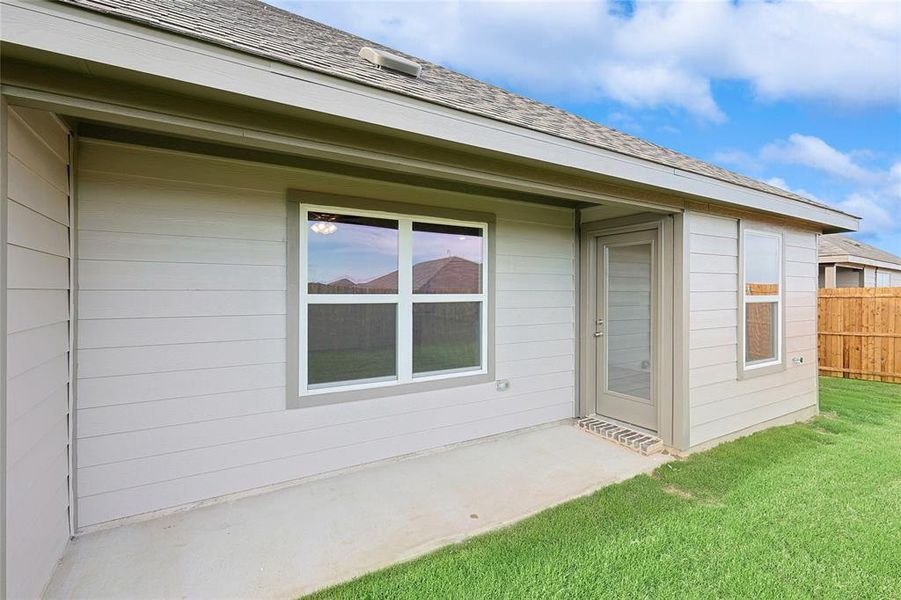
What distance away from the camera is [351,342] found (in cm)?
336

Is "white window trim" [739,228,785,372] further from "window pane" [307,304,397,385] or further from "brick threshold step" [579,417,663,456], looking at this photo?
"window pane" [307,304,397,385]

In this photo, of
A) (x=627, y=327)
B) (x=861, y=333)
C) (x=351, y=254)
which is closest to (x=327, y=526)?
(x=351, y=254)

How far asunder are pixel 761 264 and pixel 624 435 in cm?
250

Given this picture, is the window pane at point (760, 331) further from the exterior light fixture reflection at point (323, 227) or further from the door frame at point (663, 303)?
the exterior light fixture reflection at point (323, 227)

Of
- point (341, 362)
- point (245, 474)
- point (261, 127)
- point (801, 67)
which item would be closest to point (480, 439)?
point (341, 362)

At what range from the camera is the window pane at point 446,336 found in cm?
370

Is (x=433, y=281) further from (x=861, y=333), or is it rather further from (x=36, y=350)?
(x=861, y=333)

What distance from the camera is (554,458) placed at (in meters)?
3.60

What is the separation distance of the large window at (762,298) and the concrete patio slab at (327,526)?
1897 mm

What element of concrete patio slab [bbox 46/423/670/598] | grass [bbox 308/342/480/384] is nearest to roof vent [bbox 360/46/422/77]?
grass [bbox 308/342/480/384]

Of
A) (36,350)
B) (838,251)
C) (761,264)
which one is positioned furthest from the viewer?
(838,251)

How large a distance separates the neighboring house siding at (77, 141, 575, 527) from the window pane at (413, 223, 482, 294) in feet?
1.41

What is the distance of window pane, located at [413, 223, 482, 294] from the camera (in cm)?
370

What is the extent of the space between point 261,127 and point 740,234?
4565 mm
